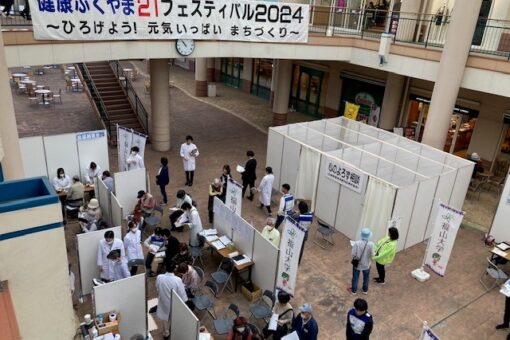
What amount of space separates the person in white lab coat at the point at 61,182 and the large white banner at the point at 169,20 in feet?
14.2

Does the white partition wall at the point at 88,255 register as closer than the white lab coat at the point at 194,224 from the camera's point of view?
Yes

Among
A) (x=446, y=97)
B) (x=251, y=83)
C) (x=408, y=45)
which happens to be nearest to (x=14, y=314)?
(x=446, y=97)

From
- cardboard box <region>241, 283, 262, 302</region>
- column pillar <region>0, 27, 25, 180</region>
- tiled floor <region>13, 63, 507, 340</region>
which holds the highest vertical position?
column pillar <region>0, 27, 25, 180</region>

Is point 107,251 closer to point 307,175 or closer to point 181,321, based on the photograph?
point 181,321

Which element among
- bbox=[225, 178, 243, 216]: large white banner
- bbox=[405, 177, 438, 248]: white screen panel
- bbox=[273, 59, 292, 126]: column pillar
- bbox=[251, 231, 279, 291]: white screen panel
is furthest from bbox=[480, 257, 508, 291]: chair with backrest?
bbox=[273, 59, 292, 126]: column pillar

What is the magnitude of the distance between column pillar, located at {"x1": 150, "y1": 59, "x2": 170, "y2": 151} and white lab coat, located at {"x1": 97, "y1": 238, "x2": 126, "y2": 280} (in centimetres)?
1026

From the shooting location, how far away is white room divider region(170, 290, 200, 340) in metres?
7.82

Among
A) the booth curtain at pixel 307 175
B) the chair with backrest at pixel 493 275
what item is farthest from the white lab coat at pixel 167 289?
the chair with backrest at pixel 493 275

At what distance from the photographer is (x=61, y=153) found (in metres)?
14.6

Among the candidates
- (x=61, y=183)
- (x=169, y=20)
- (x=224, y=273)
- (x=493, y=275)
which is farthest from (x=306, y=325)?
(x=169, y=20)

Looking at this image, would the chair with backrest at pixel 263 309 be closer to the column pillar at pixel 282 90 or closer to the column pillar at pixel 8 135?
the column pillar at pixel 8 135

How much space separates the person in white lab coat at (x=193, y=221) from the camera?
1151 centimetres

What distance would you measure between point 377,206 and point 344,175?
57.5 inches

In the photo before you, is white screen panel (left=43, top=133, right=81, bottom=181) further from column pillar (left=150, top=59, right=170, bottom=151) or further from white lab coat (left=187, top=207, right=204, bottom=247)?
white lab coat (left=187, top=207, right=204, bottom=247)
